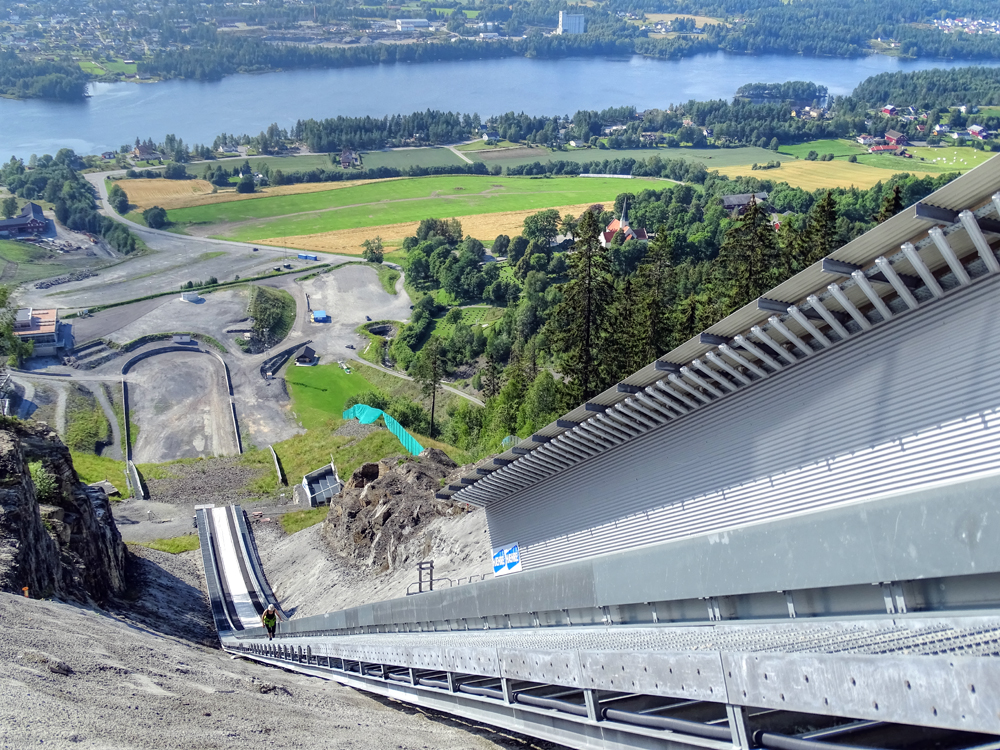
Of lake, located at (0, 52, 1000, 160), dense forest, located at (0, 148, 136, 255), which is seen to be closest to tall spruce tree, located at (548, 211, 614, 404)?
dense forest, located at (0, 148, 136, 255)

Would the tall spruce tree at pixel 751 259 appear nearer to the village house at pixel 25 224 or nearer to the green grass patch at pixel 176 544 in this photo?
the green grass patch at pixel 176 544

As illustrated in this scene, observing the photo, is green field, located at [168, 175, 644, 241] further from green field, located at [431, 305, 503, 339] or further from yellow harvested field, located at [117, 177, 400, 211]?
green field, located at [431, 305, 503, 339]

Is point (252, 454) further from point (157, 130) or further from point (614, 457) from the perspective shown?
point (157, 130)

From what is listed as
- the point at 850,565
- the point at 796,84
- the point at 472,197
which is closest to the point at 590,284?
the point at 850,565

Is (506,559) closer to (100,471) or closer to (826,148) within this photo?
(100,471)

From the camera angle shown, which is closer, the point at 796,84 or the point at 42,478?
the point at 42,478

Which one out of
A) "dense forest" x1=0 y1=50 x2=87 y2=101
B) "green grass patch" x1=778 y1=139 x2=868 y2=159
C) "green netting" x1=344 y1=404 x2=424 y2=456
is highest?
"dense forest" x1=0 y1=50 x2=87 y2=101

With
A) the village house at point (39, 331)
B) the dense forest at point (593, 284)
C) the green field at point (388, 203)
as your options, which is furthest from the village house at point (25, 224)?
the dense forest at point (593, 284)

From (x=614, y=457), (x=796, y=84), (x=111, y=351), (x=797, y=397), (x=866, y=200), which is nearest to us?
(x=797, y=397)

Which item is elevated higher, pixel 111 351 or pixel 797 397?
pixel 797 397
